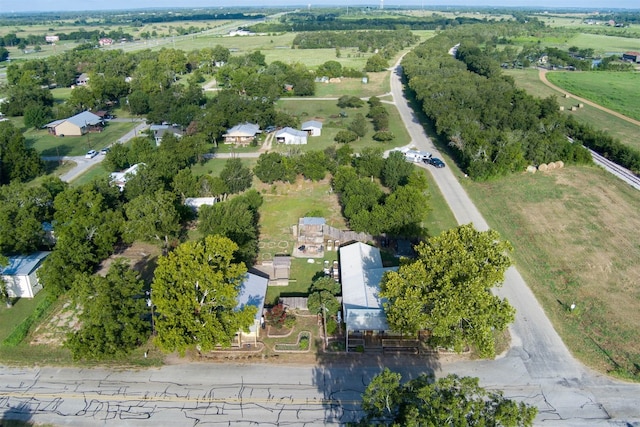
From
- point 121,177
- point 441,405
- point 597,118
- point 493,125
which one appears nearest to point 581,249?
point 441,405

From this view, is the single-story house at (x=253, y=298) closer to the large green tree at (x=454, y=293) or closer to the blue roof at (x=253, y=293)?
the blue roof at (x=253, y=293)

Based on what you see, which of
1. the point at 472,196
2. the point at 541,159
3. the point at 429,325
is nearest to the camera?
the point at 429,325

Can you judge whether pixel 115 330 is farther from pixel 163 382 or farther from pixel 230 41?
pixel 230 41

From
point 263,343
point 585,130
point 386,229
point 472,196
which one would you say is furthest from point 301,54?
point 263,343

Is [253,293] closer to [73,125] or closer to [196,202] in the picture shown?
[196,202]

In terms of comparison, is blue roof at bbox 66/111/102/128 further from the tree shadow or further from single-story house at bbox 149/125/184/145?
the tree shadow

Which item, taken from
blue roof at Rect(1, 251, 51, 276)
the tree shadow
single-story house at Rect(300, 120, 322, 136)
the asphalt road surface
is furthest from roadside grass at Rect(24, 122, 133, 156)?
the tree shadow
